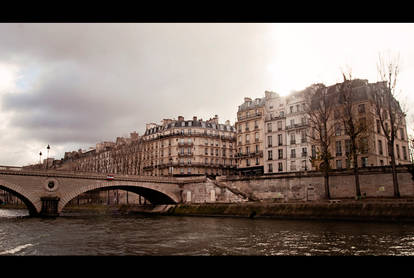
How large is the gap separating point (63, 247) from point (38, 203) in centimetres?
2408

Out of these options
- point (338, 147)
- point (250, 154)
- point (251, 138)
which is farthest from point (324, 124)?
point (251, 138)

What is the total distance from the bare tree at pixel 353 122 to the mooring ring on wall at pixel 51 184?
3053 centimetres

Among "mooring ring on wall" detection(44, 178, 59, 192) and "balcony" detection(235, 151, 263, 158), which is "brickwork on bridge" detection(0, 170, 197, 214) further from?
"balcony" detection(235, 151, 263, 158)

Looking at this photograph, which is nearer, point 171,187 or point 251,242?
point 251,242

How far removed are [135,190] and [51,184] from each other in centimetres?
1436

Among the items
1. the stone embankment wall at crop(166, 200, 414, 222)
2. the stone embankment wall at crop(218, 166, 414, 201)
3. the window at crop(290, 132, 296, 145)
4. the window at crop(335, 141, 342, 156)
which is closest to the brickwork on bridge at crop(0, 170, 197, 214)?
the stone embankment wall at crop(166, 200, 414, 222)

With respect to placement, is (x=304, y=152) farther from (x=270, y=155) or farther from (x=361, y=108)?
(x=361, y=108)

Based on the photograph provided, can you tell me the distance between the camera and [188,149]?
6594 centimetres
